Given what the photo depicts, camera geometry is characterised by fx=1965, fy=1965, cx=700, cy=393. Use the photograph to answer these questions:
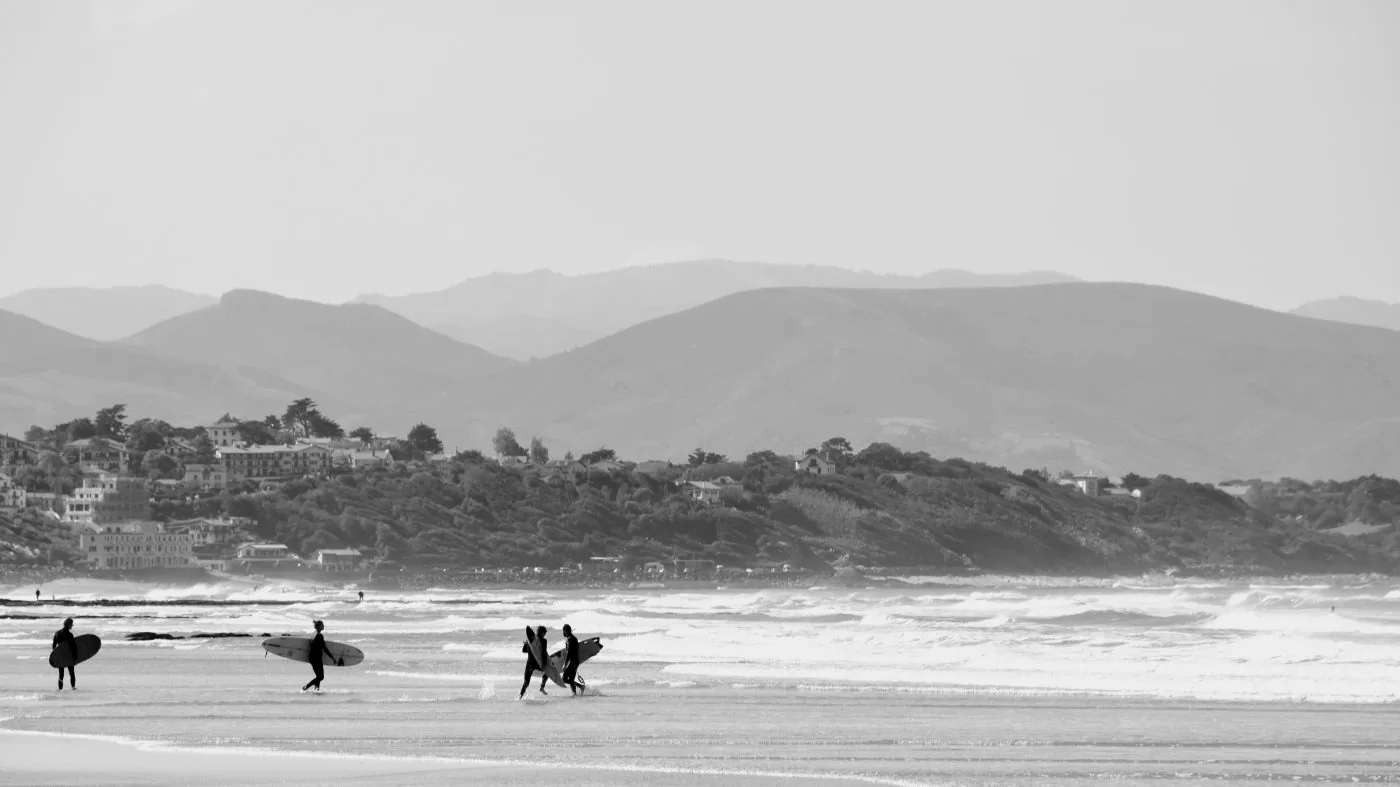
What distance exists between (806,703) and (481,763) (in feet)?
31.8

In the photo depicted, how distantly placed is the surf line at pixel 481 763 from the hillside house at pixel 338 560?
14266 cm

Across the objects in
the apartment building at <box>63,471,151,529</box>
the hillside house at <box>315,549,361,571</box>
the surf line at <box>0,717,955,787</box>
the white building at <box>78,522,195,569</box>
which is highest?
the apartment building at <box>63,471,151,529</box>

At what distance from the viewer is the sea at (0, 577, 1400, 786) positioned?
2452 centimetres

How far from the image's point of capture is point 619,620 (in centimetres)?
7231

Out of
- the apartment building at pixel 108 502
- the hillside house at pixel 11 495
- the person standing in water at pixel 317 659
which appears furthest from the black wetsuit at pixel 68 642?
the hillside house at pixel 11 495

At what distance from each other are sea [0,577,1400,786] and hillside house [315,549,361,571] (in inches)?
4186

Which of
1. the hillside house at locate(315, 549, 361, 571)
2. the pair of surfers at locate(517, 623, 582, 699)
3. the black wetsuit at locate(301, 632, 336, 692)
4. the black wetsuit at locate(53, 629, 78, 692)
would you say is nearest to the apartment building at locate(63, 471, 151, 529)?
the hillside house at locate(315, 549, 361, 571)

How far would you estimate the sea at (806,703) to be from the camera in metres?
24.5

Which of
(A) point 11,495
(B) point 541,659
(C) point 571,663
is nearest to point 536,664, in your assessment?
(B) point 541,659

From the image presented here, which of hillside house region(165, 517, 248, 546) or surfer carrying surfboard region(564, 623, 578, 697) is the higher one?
hillside house region(165, 517, 248, 546)

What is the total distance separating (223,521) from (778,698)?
15143 centimetres

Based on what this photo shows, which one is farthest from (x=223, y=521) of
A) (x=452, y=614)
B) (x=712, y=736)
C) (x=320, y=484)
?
(x=712, y=736)

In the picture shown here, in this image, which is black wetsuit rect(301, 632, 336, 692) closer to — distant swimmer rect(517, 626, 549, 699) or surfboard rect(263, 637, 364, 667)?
surfboard rect(263, 637, 364, 667)

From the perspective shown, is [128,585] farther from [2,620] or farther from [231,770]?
[231,770]
